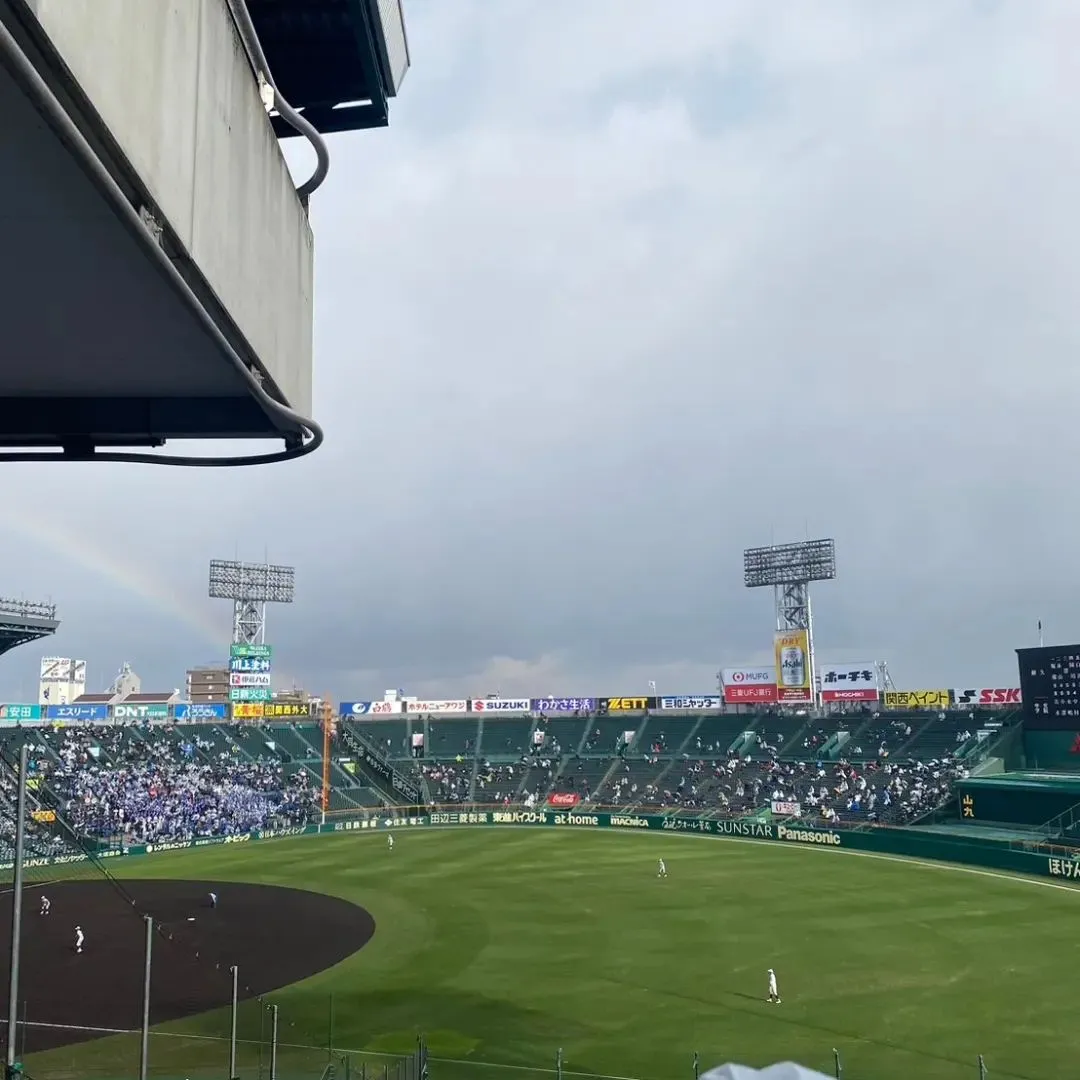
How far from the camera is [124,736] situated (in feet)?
250

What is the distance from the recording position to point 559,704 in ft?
330

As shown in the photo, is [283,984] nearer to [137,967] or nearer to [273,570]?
Result: [137,967]

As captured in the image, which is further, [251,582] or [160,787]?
[251,582]

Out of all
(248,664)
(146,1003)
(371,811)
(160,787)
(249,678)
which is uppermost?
(248,664)

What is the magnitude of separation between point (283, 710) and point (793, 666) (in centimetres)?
4974

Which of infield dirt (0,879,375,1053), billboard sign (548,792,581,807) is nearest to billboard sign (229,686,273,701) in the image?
billboard sign (548,792,581,807)

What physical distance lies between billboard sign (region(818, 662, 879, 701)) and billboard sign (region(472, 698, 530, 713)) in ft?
106

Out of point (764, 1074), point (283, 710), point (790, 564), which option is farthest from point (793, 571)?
point (764, 1074)

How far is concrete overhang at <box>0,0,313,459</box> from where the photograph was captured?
356 centimetres

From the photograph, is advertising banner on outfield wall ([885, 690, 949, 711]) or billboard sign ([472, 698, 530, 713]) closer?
advertising banner on outfield wall ([885, 690, 949, 711])

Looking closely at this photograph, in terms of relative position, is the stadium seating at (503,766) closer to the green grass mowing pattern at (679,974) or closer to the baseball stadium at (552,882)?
the baseball stadium at (552,882)

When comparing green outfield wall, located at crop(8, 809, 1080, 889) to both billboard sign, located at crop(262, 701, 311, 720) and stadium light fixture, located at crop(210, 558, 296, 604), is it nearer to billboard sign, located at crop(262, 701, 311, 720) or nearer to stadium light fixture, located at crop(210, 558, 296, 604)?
billboard sign, located at crop(262, 701, 311, 720)

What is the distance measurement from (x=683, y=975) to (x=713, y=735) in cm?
5945

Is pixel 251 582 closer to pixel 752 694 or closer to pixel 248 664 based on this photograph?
pixel 248 664
